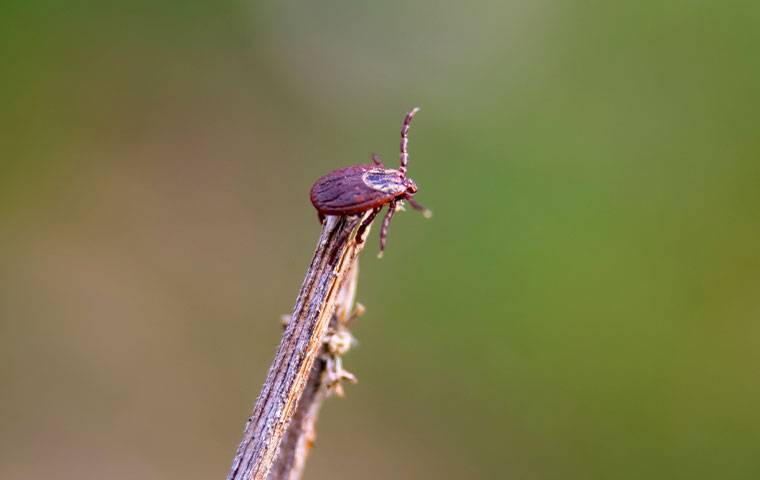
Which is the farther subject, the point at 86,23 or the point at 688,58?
the point at 86,23

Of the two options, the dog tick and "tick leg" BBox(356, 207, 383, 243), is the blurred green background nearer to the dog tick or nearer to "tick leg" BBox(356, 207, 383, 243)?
the dog tick

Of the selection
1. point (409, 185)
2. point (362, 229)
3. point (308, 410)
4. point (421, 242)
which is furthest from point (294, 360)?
point (421, 242)

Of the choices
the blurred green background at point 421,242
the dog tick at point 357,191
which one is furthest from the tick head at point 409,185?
the blurred green background at point 421,242

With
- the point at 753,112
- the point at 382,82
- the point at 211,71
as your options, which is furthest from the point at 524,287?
the point at 211,71

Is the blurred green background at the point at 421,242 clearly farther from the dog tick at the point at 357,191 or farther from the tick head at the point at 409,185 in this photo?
the dog tick at the point at 357,191

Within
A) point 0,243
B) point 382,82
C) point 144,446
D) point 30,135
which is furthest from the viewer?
point 382,82

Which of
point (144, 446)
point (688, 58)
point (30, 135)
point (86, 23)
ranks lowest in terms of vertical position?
point (144, 446)

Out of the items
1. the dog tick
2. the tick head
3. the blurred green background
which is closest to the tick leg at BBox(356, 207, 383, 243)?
the dog tick

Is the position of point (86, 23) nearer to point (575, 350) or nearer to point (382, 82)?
point (382, 82)
